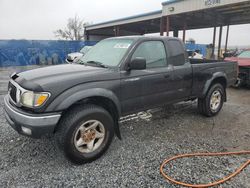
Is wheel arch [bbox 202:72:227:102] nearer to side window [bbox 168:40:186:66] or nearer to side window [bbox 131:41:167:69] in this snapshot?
side window [bbox 168:40:186:66]

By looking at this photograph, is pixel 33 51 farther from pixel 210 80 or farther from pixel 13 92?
pixel 210 80

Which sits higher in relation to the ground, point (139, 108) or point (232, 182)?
point (139, 108)

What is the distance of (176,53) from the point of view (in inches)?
157

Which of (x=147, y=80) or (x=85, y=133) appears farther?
(x=147, y=80)

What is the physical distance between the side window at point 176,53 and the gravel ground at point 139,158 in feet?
4.59

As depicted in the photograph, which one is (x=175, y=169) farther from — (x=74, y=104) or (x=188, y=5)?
(x=188, y=5)

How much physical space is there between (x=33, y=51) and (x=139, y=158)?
1756 centimetres

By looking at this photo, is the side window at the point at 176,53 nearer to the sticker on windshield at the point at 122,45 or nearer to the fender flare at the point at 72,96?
the sticker on windshield at the point at 122,45

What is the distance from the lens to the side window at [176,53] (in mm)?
3877

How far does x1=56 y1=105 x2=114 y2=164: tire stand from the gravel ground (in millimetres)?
171

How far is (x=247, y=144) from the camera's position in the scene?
139 inches

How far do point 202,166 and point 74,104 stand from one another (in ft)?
6.70

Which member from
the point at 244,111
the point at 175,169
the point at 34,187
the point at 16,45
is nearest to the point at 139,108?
the point at 175,169

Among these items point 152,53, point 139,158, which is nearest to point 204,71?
point 152,53
